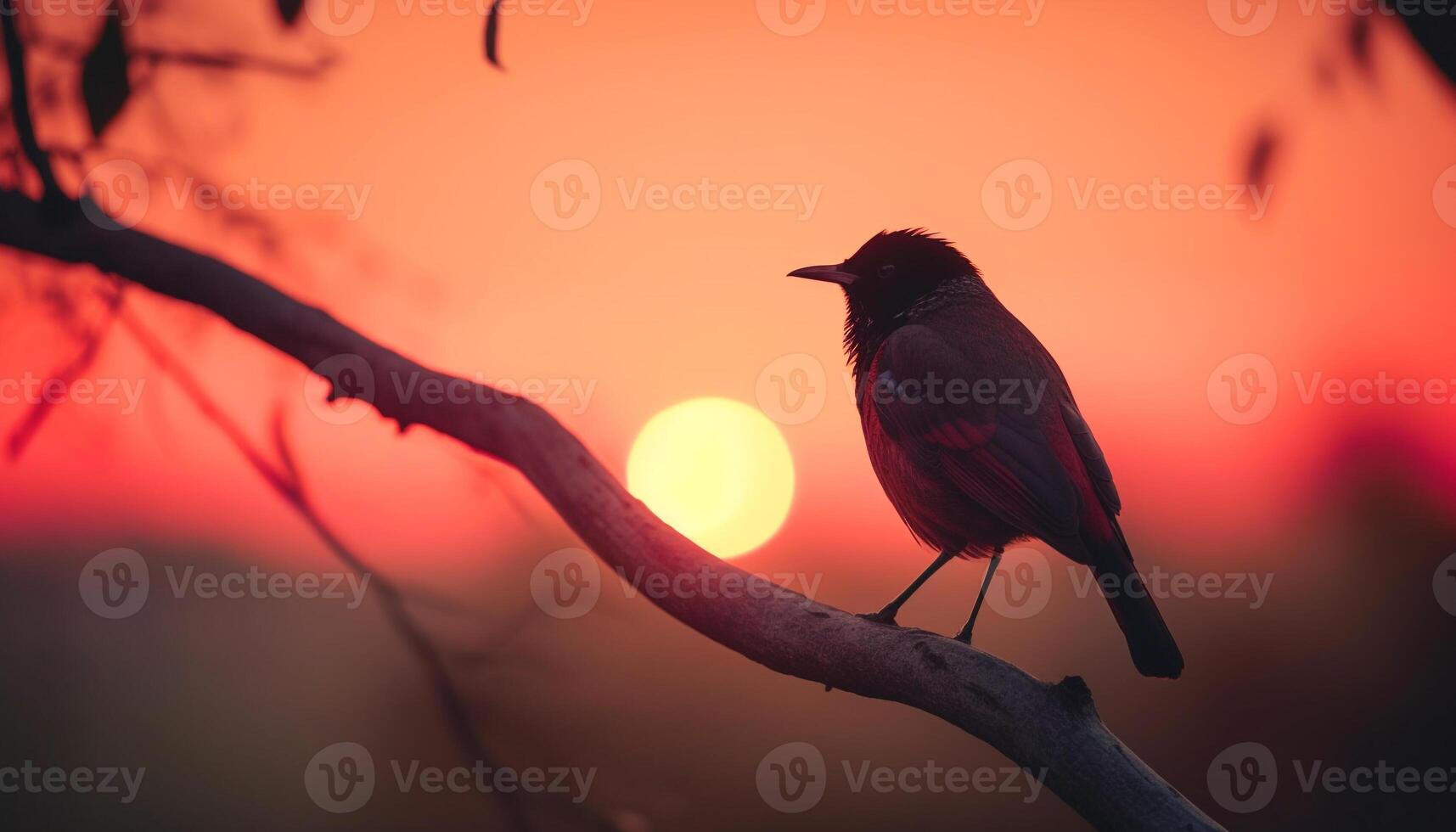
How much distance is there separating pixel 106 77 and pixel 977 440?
123 inches

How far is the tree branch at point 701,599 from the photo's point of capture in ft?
7.16

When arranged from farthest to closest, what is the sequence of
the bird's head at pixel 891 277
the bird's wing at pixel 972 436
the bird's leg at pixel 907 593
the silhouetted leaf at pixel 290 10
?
the bird's head at pixel 891 277
the silhouetted leaf at pixel 290 10
the bird's wing at pixel 972 436
the bird's leg at pixel 907 593

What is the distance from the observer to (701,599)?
2.78m

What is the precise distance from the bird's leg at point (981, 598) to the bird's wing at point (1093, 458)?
412 mm

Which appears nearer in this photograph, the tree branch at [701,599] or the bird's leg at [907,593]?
the tree branch at [701,599]

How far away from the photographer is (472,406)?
9.95ft

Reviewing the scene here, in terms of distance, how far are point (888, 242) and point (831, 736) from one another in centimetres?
885

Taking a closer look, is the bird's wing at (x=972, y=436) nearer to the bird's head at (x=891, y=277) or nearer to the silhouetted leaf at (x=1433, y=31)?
the bird's head at (x=891, y=277)

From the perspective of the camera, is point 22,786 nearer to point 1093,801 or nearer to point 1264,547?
point 1093,801

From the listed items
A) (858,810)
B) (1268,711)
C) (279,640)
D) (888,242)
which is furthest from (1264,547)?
(279,640)

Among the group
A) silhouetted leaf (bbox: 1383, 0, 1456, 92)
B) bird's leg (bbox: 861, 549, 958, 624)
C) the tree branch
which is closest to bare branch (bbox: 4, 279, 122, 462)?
the tree branch

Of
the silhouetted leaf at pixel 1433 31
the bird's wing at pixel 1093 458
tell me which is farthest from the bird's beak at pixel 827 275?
the silhouetted leaf at pixel 1433 31

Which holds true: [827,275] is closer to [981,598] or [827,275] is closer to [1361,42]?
[981,598]

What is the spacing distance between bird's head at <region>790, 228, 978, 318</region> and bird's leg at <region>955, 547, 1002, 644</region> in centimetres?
109
